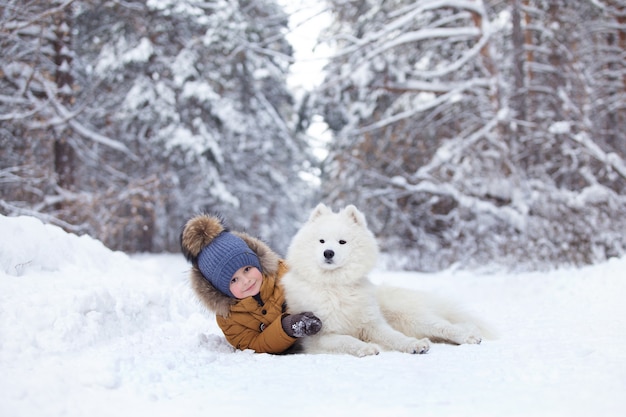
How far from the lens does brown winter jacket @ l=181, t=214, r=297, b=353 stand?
12.4 feet

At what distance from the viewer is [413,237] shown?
1387cm

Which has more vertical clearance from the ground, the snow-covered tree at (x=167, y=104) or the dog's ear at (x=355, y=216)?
the snow-covered tree at (x=167, y=104)

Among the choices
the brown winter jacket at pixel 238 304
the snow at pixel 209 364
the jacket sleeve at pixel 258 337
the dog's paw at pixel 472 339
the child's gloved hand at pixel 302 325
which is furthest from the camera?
the brown winter jacket at pixel 238 304

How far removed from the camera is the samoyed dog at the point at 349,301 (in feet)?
11.8

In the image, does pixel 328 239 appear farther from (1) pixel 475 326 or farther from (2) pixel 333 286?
(1) pixel 475 326

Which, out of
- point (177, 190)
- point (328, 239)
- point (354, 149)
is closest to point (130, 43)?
point (177, 190)

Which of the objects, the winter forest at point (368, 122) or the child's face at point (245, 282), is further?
the winter forest at point (368, 122)

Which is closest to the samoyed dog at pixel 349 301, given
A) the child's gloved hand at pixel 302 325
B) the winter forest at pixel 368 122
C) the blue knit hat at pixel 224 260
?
the child's gloved hand at pixel 302 325

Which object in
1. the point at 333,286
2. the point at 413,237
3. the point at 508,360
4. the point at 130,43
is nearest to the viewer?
the point at 508,360

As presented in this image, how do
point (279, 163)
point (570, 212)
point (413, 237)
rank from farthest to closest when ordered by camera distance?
point (279, 163)
point (413, 237)
point (570, 212)

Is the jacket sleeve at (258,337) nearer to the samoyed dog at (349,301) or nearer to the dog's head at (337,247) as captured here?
the samoyed dog at (349,301)

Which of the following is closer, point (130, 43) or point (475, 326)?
point (475, 326)

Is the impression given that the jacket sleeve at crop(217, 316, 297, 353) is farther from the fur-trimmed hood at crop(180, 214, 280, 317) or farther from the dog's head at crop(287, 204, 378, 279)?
the dog's head at crop(287, 204, 378, 279)

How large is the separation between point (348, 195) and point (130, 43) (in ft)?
26.2
